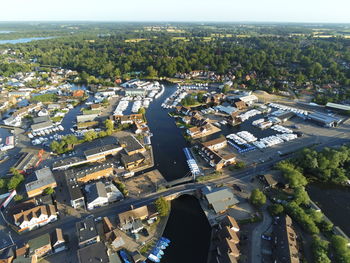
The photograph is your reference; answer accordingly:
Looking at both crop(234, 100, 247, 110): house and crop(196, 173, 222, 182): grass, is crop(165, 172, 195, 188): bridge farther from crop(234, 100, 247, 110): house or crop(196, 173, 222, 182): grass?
crop(234, 100, 247, 110): house

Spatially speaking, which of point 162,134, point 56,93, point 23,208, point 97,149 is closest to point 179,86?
point 162,134

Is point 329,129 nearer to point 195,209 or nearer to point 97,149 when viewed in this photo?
point 195,209

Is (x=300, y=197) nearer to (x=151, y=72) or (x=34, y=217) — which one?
(x=34, y=217)

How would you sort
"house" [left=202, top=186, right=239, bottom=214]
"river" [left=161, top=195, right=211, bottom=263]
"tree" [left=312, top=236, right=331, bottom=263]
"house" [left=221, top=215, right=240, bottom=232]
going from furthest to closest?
"house" [left=202, top=186, right=239, bottom=214] < "house" [left=221, top=215, right=240, bottom=232] < "river" [left=161, top=195, right=211, bottom=263] < "tree" [left=312, top=236, right=331, bottom=263]

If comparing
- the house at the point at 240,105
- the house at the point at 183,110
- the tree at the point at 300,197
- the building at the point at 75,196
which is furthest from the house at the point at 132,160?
the house at the point at 240,105

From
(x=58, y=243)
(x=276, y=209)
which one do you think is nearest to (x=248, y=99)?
(x=276, y=209)

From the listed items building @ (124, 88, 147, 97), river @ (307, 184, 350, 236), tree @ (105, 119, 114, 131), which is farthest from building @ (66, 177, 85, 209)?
building @ (124, 88, 147, 97)
